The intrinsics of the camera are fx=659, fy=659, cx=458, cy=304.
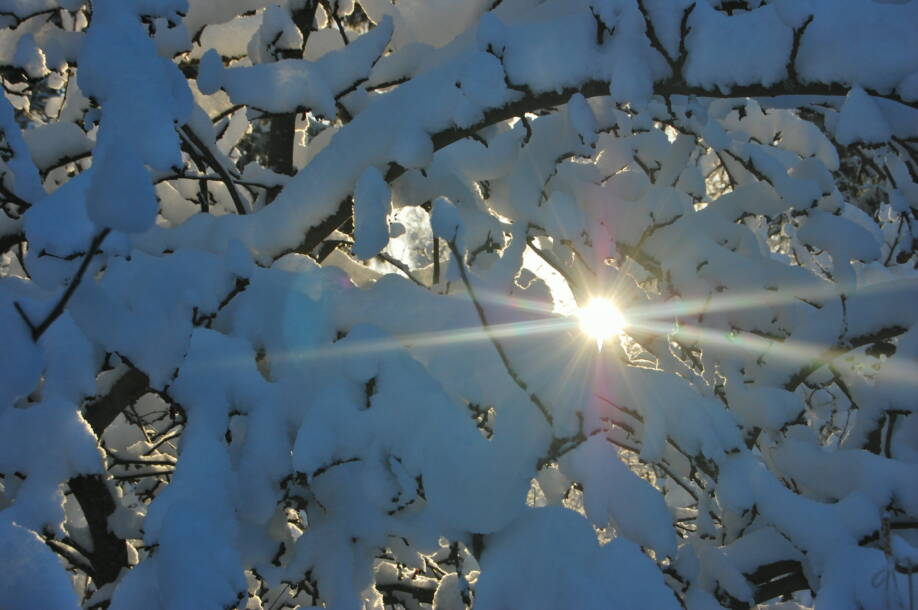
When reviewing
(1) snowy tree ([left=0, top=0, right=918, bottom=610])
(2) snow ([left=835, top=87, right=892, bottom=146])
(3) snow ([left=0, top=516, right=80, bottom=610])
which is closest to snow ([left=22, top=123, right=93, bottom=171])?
(1) snowy tree ([left=0, top=0, right=918, bottom=610])

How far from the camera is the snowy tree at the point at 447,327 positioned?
51.6 inches

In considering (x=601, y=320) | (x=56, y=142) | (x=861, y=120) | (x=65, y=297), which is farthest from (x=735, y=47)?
(x=56, y=142)

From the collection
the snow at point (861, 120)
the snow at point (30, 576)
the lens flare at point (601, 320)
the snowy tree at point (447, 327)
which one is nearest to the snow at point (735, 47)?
the snowy tree at point (447, 327)

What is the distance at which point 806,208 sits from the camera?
251cm

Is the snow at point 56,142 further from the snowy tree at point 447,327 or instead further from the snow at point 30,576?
the snow at point 30,576

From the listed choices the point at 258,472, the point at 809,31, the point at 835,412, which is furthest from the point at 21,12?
the point at 835,412

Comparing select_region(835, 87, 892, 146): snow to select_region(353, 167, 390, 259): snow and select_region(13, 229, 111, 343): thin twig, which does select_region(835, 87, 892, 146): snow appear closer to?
select_region(353, 167, 390, 259): snow

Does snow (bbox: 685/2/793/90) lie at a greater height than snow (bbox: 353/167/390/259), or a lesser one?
greater

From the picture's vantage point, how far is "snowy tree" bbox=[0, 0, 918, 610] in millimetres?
1310

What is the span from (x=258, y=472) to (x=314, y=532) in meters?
0.37

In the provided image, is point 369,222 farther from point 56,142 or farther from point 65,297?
point 56,142

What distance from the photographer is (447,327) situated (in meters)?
1.84

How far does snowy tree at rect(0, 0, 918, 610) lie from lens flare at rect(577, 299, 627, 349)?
0.02m

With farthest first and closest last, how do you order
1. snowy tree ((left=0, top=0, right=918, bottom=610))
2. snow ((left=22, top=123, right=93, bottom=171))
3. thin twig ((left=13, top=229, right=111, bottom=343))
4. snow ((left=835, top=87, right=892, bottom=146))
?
1. snow ((left=22, top=123, right=93, bottom=171))
2. snow ((left=835, top=87, right=892, bottom=146))
3. snowy tree ((left=0, top=0, right=918, bottom=610))
4. thin twig ((left=13, top=229, right=111, bottom=343))
